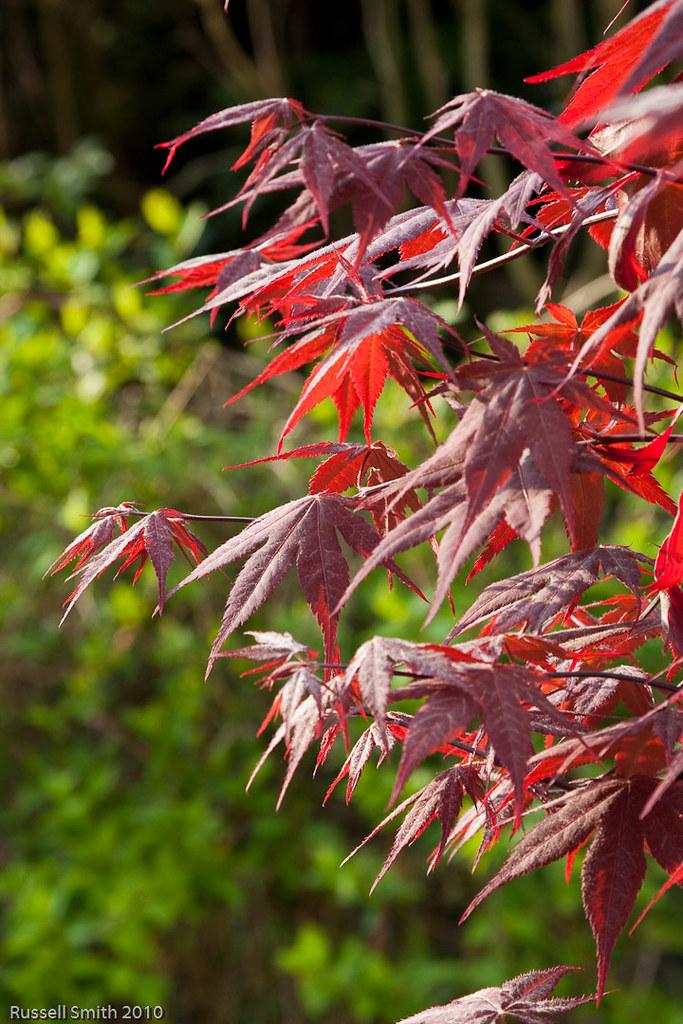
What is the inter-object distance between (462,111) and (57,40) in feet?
17.2

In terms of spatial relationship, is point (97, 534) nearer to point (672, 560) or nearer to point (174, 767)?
point (672, 560)

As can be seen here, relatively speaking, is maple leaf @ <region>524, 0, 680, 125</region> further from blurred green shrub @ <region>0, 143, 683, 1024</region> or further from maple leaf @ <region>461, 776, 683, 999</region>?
blurred green shrub @ <region>0, 143, 683, 1024</region>

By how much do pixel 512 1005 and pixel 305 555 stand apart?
34 cm

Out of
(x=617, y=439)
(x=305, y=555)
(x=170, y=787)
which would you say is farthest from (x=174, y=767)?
(x=617, y=439)

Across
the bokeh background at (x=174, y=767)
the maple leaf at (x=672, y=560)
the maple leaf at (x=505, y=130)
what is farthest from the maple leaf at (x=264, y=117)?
the bokeh background at (x=174, y=767)

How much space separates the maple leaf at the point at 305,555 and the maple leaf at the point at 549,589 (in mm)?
67

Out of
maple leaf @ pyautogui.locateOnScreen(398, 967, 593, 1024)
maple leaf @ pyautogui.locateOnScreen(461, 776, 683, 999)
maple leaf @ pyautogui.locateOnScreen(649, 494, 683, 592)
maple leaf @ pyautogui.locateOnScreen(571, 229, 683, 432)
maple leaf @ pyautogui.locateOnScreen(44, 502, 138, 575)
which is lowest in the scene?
maple leaf @ pyautogui.locateOnScreen(398, 967, 593, 1024)

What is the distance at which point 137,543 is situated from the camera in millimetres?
891

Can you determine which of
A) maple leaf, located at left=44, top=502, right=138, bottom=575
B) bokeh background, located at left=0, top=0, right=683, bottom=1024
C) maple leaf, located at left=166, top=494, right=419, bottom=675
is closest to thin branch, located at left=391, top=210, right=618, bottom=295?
maple leaf, located at left=166, top=494, right=419, bottom=675

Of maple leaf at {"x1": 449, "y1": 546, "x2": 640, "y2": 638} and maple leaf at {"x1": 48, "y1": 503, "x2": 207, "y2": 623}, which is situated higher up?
maple leaf at {"x1": 48, "y1": 503, "x2": 207, "y2": 623}

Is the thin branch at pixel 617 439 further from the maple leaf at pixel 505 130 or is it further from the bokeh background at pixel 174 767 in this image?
the bokeh background at pixel 174 767

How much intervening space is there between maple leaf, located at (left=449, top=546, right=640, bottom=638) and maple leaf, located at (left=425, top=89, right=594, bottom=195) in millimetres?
242

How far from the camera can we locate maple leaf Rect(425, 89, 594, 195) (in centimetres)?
68

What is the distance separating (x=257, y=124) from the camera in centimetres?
80
